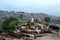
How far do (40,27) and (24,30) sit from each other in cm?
291

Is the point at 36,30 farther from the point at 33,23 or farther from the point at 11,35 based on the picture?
the point at 11,35

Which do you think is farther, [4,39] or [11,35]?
[11,35]

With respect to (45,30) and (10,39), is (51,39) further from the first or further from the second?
(45,30)

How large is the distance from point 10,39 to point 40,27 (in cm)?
918

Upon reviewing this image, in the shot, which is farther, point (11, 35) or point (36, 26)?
point (36, 26)

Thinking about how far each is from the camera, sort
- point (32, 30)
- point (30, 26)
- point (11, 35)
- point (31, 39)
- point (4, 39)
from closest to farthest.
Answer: point (4, 39) → point (31, 39) → point (11, 35) → point (32, 30) → point (30, 26)

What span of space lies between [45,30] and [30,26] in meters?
1.73

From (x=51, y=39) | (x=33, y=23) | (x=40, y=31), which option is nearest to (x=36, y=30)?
(x=40, y=31)

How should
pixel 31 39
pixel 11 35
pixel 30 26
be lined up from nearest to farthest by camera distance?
pixel 31 39 → pixel 11 35 → pixel 30 26

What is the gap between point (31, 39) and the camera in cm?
1855

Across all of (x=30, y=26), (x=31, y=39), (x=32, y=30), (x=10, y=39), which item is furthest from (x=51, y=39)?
(x=30, y=26)

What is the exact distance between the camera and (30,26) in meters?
25.9

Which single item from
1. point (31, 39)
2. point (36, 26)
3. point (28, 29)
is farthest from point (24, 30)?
point (31, 39)

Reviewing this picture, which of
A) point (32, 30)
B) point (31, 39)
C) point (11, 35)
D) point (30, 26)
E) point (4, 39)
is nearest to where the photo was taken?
point (4, 39)
